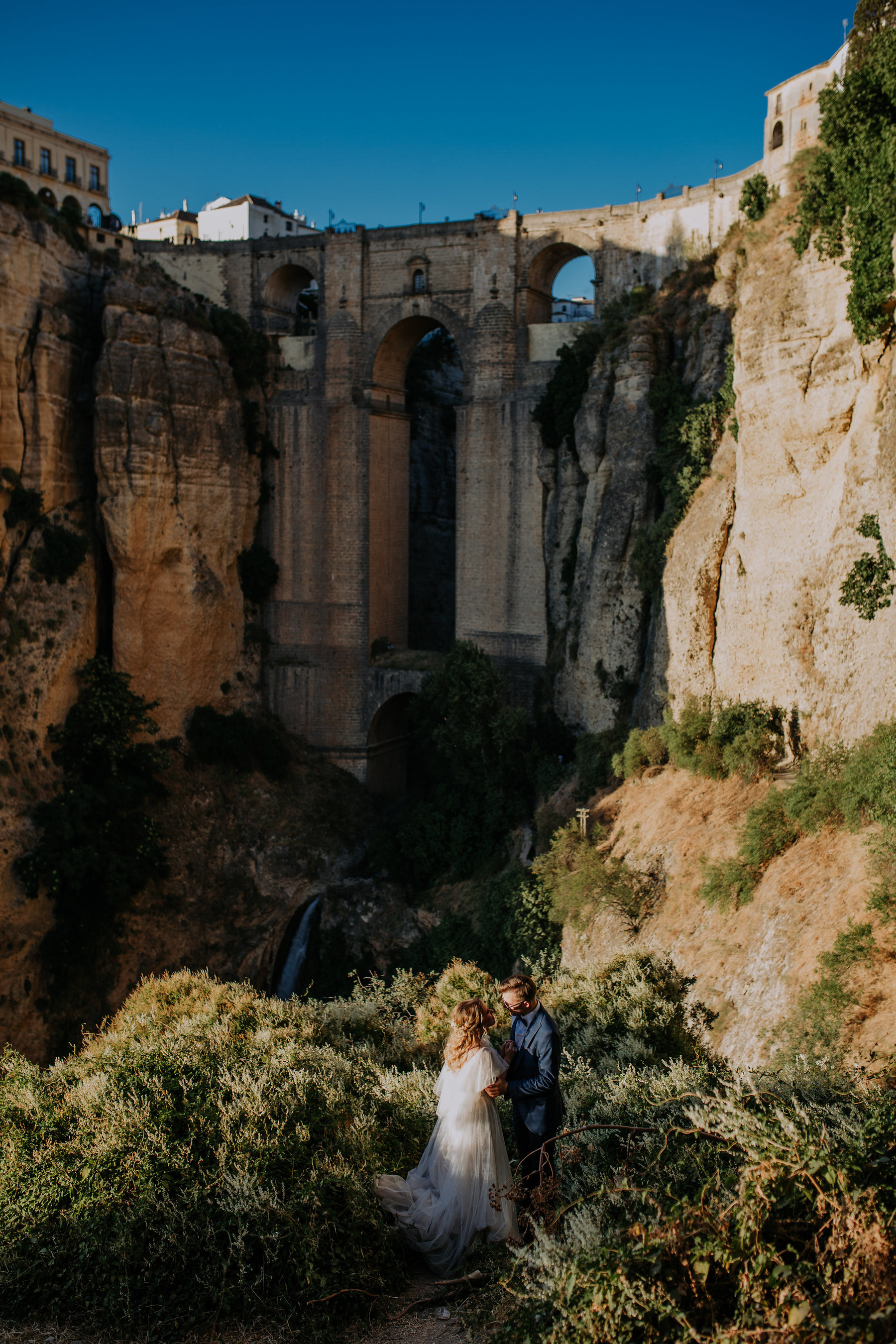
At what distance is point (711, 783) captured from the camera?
15023 millimetres

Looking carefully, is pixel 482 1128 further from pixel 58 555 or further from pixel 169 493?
pixel 169 493

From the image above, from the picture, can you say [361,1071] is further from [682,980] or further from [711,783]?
[711,783]

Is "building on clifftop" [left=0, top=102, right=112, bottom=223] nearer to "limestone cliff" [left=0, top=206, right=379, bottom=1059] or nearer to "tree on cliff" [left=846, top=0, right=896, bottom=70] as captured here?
"limestone cliff" [left=0, top=206, right=379, bottom=1059]

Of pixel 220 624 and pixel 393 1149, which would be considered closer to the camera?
pixel 393 1149

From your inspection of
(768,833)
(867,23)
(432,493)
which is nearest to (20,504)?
(432,493)

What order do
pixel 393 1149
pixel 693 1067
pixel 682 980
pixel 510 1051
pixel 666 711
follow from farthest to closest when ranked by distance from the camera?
1. pixel 666 711
2. pixel 682 980
3. pixel 693 1067
4. pixel 393 1149
5. pixel 510 1051

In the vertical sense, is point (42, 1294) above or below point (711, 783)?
below

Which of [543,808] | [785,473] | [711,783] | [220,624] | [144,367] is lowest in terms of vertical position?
[543,808]

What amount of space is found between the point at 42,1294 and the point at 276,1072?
178 centimetres

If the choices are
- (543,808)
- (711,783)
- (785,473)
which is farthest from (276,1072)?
(543,808)

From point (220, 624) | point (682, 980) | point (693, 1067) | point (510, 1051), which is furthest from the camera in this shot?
point (220, 624)

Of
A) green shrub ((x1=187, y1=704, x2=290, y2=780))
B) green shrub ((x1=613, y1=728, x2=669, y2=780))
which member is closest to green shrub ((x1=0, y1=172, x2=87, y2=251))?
green shrub ((x1=187, y1=704, x2=290, y2=780))

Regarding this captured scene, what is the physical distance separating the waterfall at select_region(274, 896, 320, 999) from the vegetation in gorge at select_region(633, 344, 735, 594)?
1065 cm

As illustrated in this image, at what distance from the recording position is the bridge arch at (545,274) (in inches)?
946
